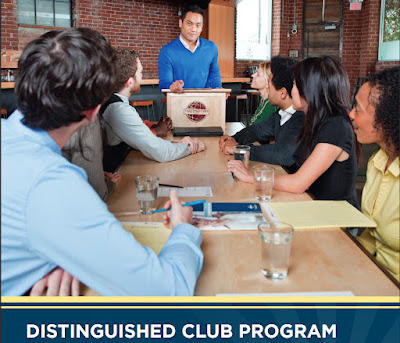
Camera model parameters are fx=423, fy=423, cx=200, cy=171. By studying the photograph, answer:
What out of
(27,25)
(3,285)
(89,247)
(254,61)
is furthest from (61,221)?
(254,61)

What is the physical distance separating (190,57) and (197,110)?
1.11 metres

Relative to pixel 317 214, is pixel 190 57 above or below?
above

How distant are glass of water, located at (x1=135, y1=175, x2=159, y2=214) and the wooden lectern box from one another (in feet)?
5.12

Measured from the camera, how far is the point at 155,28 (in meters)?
8.87

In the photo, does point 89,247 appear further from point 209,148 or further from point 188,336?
point 209,148

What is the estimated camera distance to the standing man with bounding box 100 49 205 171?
208 cm

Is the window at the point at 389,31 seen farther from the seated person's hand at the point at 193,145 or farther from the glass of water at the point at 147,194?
the glass of water at the point at 147,194

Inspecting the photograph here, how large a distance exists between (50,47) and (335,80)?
1321mm

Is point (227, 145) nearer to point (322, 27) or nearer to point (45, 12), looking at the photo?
point (45, 12)

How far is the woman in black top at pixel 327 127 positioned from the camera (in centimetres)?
167

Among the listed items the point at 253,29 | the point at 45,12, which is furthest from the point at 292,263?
the point at 253,29

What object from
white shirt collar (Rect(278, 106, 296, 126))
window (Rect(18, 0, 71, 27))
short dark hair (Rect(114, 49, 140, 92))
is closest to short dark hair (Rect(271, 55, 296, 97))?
white shirt collar (Rect(278, 106, 296, 126))

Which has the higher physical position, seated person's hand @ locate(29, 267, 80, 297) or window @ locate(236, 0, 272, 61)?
window @ locate(236, 0, 272, 61)

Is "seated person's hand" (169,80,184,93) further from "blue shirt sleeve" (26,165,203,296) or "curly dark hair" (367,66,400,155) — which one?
"blue shirt sleeve" (26,165,203,296)
